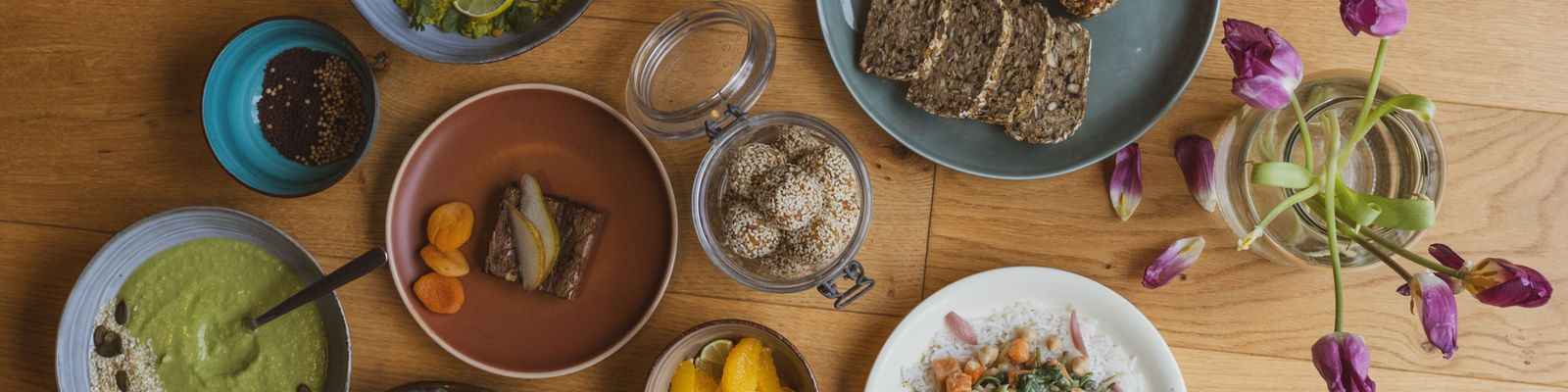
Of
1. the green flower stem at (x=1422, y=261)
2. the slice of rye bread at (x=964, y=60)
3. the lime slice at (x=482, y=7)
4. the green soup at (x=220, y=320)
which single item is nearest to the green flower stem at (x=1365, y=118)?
the green flower stem at (x=1422, y=261)

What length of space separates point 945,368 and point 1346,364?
57 cm

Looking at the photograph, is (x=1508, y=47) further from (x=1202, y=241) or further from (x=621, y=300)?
(x=621, y=300)

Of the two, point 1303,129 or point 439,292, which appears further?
point 439,292

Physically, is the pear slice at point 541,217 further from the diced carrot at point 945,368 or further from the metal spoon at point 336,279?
the diced carrot at point 945,368

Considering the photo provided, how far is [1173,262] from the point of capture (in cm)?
149

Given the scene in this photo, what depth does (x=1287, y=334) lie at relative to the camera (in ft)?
5.08

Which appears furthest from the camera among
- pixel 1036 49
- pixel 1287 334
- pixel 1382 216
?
pixel 1287 334

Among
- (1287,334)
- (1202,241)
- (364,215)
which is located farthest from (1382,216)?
(364,215)

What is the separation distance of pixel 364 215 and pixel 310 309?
186mm

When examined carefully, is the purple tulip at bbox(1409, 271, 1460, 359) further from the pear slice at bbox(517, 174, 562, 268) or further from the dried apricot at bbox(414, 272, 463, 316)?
the dried apricot at bbox(414, 272, 463, 316)

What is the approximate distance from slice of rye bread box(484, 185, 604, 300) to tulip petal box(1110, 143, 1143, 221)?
88 centimetres

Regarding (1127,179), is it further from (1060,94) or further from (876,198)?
(876,198)

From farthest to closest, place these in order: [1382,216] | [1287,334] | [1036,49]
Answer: [1287,334] < [1036,49] < [1382,216]

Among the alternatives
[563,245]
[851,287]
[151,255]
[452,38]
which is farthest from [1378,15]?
[151,255]
